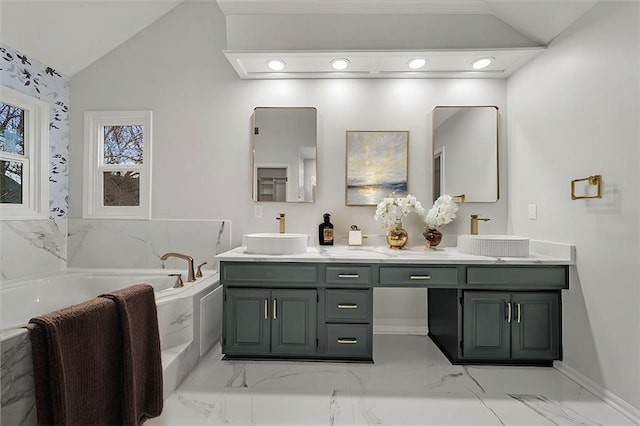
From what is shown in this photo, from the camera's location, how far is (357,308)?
223 centimetres

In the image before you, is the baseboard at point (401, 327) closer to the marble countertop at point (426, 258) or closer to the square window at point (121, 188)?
the marble countertop at point (426, 258)

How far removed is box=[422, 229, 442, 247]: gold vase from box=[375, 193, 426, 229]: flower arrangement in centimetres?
16

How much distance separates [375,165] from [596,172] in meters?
1.46

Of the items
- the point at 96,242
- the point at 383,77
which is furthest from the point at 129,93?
the point at 383,77

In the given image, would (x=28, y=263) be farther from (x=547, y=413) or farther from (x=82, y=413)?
(x=547, y=413)

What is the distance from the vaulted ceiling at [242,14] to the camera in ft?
7.26

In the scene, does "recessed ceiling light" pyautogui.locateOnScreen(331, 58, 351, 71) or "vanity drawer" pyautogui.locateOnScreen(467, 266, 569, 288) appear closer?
"vanity drawer" pyautogui.locateOnScreen(467, 266, 569, 288)

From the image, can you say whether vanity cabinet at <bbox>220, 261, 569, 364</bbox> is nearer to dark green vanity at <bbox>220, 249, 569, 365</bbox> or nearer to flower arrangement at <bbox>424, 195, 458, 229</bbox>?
dark green vanity at <bbox>220, 249, 569, 365</bbox>

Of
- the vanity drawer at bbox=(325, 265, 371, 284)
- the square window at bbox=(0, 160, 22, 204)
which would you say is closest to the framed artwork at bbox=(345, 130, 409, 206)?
the vanity drawer at bbox=(325, 265, 371, 284)

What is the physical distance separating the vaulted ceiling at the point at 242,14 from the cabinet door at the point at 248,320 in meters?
1.81

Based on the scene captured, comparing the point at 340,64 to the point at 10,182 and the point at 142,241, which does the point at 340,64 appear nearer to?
the point at 142,241

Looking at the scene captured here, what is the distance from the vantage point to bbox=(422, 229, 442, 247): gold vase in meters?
2.62

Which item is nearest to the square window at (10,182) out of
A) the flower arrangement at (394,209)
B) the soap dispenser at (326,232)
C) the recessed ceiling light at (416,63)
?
the soap dispenser at (326,232)

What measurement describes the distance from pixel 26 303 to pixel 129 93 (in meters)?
1.86
